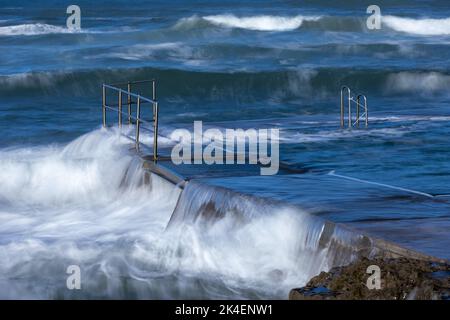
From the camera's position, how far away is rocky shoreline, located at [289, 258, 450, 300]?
6.87 metres

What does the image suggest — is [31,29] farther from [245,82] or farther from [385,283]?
[385,283]

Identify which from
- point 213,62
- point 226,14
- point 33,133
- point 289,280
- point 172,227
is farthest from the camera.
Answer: point 226,14

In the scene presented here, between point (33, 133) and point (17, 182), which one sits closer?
point (17, 182)

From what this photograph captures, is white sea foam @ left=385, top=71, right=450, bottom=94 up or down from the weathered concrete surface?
down

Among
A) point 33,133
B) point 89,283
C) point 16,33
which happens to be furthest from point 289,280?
point 16,33

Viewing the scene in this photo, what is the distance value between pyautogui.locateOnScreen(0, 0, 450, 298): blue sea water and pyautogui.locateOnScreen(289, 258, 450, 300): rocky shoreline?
0.73m

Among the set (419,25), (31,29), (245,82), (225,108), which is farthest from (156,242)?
(419,25)

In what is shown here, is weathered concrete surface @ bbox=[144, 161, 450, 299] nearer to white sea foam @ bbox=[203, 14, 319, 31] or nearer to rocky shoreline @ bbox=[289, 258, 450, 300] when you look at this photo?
rocky shoreline @ bbox=[289, 258, 450, 300]

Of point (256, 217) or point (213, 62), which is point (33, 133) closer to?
point (256, 217)

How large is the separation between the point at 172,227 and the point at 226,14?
43.4 m

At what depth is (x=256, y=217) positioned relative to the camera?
408 inches

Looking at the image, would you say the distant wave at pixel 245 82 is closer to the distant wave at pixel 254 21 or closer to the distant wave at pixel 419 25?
the distant wave at pixel 254 21

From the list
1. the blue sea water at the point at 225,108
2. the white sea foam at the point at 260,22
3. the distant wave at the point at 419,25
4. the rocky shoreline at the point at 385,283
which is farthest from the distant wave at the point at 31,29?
the rocky shoreline at the point at 385,283

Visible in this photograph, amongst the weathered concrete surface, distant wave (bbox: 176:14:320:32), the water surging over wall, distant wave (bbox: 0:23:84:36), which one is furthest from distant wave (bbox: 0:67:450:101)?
the weathered concrete surface
